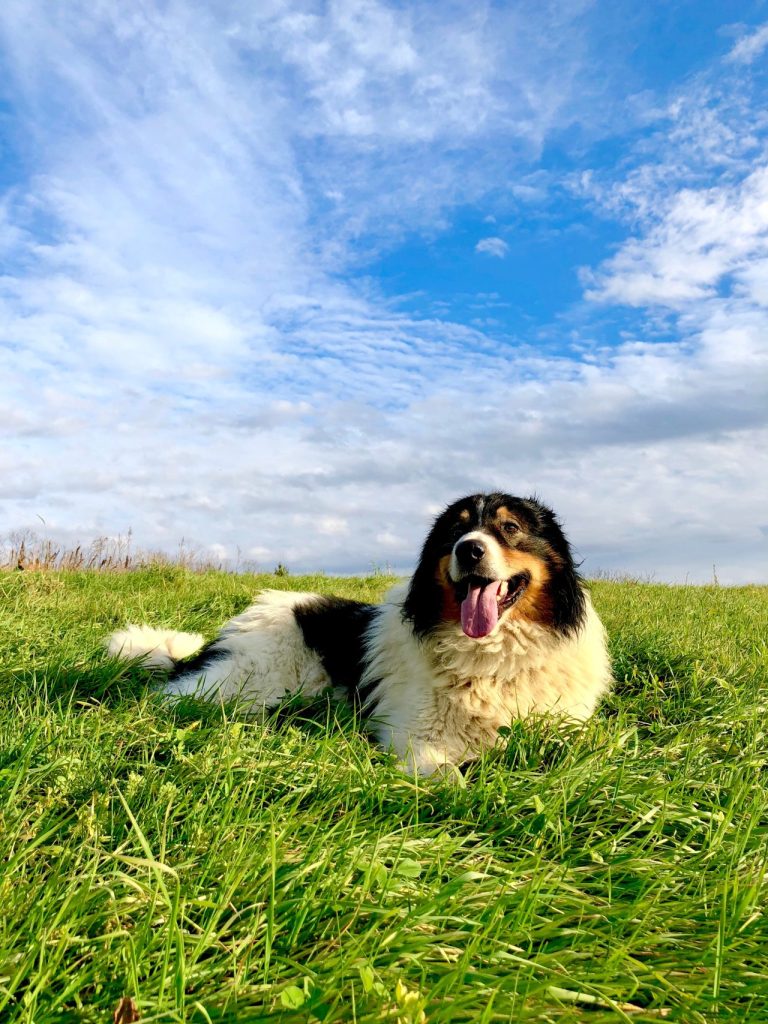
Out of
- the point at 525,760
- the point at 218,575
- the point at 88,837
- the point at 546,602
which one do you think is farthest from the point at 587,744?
the point at 218,575

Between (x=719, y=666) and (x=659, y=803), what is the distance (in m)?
3.11

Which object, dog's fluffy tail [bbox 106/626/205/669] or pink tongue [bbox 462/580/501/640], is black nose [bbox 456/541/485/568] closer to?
pink tongue [bbox 462/580/501/640]

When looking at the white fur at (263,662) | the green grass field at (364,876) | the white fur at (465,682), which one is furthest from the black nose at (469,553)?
the white fur at (263,662)

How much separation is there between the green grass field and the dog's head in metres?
0.82

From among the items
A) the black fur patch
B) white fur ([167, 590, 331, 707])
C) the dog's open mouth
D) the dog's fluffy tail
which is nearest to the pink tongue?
the dog's open mouth

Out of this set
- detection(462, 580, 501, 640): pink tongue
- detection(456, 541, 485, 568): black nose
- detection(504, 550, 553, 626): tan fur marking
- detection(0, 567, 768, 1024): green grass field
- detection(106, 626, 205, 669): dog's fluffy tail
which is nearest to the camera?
detection(0, 567, 768, 1024): green grass field

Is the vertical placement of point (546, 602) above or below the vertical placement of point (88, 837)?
above

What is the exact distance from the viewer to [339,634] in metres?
5.82

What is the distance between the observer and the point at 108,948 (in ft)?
6.66

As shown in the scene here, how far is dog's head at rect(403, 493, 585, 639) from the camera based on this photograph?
176 inches

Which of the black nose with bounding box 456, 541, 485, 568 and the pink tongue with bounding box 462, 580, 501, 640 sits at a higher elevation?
the black nose with bounding box 456, 541, 485, 568

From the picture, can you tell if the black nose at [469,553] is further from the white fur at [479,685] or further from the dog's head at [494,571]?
the white fur at [479,685]

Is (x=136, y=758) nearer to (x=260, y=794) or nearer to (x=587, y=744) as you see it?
(x=260, y=794)

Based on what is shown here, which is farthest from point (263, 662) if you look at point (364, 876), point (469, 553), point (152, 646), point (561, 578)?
point (364, 876)
